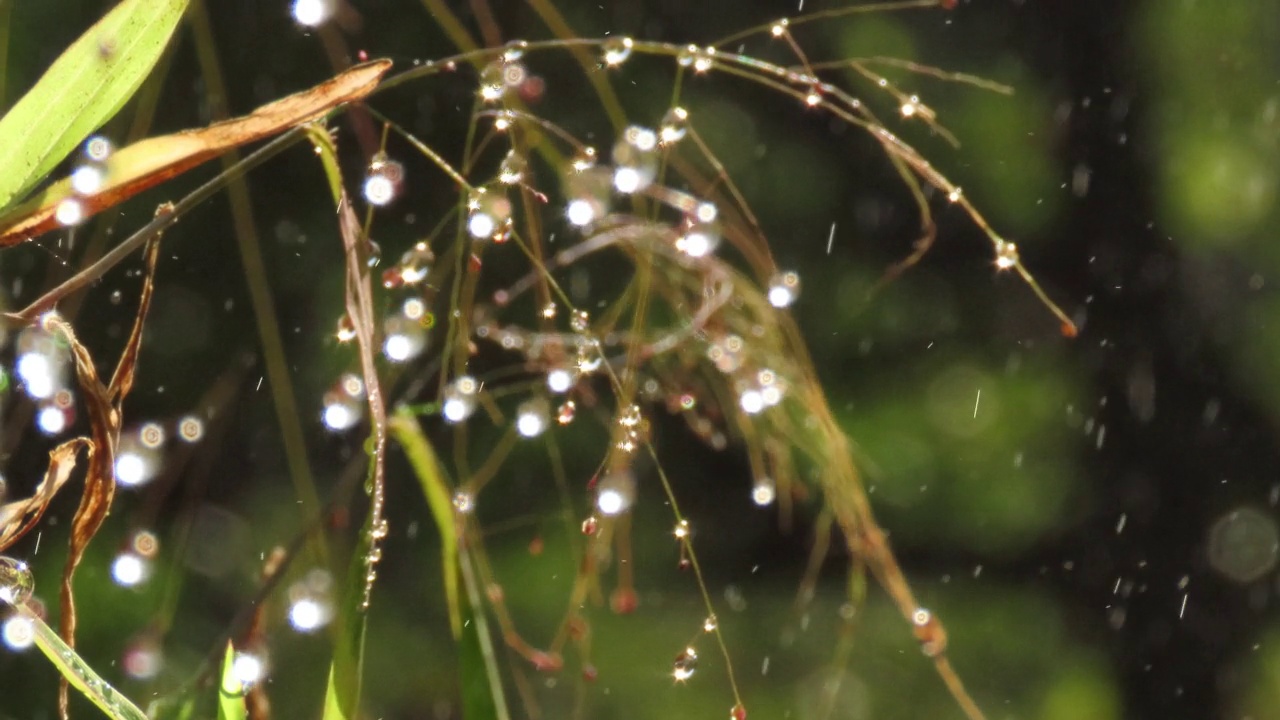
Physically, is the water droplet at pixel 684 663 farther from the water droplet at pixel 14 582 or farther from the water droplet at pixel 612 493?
the water droplet at pixel 14 582

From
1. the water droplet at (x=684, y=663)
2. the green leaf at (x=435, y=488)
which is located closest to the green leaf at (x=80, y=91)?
the green leaf at (x=435, y=488)

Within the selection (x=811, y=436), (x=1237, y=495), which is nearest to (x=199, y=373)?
(x=811, y=436)

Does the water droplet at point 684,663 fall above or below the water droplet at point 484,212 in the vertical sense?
below

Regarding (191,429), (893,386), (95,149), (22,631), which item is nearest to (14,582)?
(22,631)

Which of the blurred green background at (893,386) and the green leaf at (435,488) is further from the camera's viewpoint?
the blurred green background at (893,386)

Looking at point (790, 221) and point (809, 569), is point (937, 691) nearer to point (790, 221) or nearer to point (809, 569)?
point (809, 569)

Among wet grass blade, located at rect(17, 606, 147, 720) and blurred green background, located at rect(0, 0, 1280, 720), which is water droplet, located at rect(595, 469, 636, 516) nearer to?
wet grass blade, located at rect(17, 606, 147, 720)

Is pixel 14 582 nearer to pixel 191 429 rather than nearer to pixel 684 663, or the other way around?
pixel 684 663
